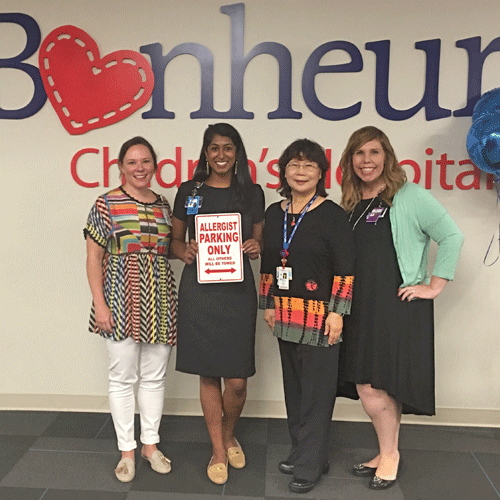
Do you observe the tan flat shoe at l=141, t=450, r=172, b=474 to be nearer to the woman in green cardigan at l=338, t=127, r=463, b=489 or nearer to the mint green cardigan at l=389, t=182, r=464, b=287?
the woman in green cardigan at l=338, t=127, r=463, b=489

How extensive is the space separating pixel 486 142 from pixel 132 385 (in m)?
2.19

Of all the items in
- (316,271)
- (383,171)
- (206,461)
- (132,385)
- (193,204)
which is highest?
(383,171)

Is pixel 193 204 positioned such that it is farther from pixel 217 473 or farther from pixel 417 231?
pixel 217 473

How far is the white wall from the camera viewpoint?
294 cm

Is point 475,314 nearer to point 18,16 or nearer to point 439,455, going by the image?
point 439,455

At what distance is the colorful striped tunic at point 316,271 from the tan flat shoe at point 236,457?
0.71 metres

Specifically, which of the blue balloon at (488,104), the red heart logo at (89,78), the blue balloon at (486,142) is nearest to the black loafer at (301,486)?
the blue balloon at (486,142)

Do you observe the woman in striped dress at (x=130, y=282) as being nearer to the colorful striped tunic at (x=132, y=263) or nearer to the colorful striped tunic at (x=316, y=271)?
the colorful striped tunic at (x=132, y=263)

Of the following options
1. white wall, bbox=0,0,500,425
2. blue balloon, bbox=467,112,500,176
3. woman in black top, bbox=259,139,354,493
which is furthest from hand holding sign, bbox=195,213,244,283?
blue balloon, bbox=467,112,500,176

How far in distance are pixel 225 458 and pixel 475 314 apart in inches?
68.1

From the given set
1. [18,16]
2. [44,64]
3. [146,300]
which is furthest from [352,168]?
[18,16]

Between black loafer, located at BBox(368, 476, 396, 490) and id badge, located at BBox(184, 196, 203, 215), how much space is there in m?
1.50

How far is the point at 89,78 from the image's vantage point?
3002 mm

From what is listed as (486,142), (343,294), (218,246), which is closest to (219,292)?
(218,246)
